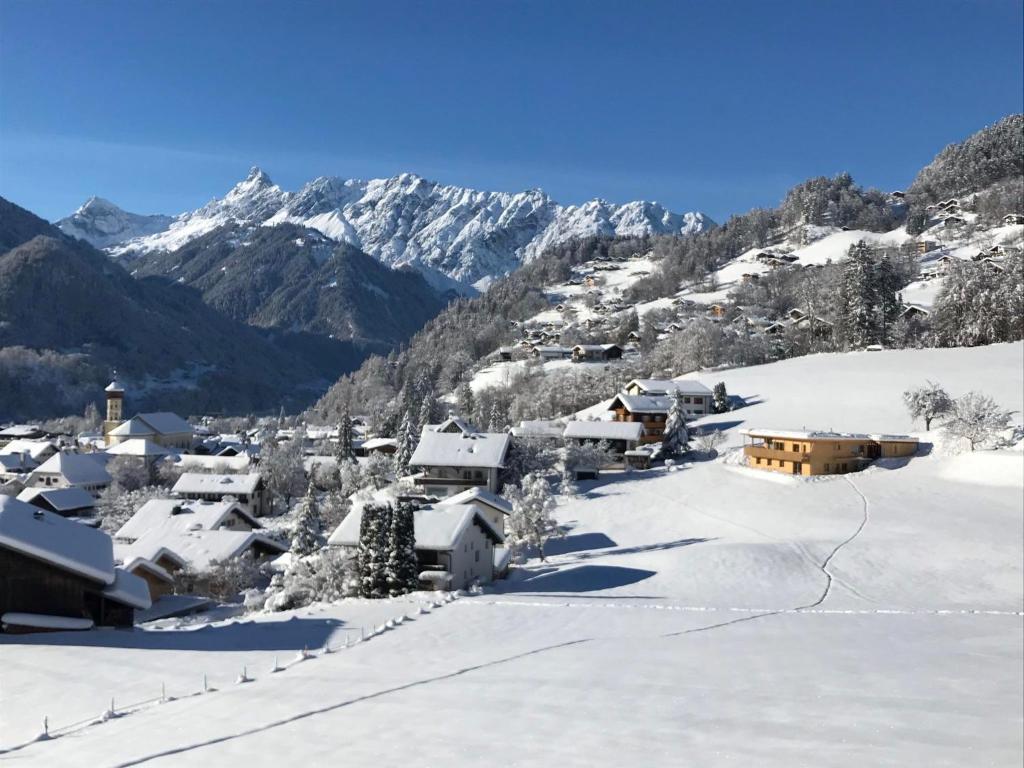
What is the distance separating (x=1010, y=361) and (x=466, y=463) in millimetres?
54912

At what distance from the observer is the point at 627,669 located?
1562cm

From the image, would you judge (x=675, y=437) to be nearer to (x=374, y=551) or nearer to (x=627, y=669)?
(x=374, y=551)

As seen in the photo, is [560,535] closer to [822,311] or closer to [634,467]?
[634,467]

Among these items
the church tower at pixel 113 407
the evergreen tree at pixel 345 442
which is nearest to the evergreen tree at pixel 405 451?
the evergreen tree at pixel 345 442

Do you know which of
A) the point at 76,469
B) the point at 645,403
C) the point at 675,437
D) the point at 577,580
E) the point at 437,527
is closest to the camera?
A: the point at 437,527

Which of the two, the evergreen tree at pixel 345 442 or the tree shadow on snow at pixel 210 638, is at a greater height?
the evergreen tree at pixel 345 442

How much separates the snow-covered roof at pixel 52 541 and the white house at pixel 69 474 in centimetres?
5993

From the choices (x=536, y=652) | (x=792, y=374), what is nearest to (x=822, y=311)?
(x=792, y=374)

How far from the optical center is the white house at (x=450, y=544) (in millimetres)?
33094

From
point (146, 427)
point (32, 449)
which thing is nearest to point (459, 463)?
point (146, 427)

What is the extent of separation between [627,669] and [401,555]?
664 inches

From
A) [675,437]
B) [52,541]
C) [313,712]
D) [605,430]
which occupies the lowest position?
[313,712]

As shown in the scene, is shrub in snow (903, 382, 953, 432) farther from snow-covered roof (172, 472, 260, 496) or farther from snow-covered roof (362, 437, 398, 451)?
snow-covered roof (172, 472, 260, 496)

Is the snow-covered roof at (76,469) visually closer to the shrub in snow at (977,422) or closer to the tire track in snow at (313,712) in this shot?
the tire track in snow at (313,712)
